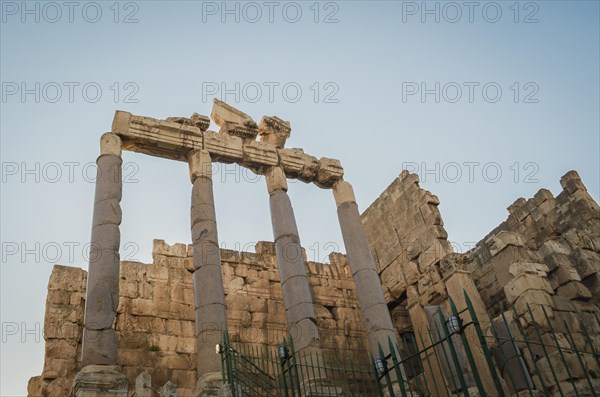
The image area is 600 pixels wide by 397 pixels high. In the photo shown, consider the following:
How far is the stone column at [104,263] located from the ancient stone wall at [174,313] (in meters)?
1.97

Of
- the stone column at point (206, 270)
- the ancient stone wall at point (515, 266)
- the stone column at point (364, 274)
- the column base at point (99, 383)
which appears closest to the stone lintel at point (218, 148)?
the stone column at point (206, 270)

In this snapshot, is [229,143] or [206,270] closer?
[206,270]

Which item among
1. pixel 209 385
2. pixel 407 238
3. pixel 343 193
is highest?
pixel 343 193

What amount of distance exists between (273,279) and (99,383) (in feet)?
23.1

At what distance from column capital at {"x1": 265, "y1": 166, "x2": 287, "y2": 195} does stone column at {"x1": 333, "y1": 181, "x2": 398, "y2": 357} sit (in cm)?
160

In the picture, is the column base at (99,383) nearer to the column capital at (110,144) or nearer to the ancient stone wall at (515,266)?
the column capital at (110,144)

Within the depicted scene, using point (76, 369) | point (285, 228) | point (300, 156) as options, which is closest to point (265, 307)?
point (285, 228)

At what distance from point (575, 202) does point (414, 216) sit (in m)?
4.07

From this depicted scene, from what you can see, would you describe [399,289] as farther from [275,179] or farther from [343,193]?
[275,179]

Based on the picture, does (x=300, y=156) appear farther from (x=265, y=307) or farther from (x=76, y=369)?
(x=76, y=369)

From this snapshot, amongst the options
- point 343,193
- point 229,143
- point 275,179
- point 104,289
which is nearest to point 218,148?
point 229,143

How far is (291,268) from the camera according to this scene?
12.4 meters

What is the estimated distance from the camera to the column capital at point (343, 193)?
14680 mm

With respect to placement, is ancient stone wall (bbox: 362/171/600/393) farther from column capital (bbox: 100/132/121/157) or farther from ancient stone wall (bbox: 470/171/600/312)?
column capital (bbox: 100/132/121/157)
